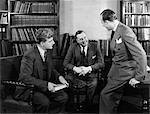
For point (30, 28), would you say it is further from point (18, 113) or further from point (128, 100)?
point (128, 100)

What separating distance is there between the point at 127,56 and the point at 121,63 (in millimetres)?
102

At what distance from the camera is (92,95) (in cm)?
373

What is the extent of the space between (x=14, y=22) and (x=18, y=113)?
2.52 meters

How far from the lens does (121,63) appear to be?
281 centimetres

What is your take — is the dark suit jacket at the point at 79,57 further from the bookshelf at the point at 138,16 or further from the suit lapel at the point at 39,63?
the bookshelf at the point at 138,16

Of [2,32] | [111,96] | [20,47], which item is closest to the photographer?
[111,96]

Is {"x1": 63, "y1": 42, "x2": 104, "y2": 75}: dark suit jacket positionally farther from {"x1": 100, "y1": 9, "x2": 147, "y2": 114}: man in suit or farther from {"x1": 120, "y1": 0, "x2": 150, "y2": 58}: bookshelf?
{"x1": 120, "y1": 0, "x2": 150, "y2": 58}: bookshelf

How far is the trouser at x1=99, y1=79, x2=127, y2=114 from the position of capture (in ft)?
9.37

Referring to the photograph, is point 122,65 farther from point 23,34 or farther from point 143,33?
point 23,34

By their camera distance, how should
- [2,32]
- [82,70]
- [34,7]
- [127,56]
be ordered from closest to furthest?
[127,56]
[82,70]
[34,7]
[2,32]

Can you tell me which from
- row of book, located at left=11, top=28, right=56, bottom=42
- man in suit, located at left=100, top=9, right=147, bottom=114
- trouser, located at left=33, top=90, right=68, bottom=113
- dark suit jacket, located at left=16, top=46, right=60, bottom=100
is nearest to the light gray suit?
man in suit, located at left=100, top=9, right=147, bottom=114

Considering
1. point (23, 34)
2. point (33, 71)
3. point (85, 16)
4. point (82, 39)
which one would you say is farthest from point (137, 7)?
point (33, 71)

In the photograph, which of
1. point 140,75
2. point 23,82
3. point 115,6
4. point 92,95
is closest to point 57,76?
point 23,82

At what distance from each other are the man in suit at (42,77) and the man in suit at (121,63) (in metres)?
0.57
